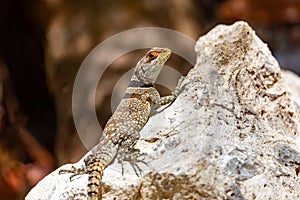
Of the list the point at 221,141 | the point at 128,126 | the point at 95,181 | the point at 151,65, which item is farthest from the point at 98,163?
the point at 151,65

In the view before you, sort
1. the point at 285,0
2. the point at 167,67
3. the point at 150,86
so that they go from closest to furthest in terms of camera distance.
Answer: the point at 150,86 < the point at 167,67 < the point at 285,0

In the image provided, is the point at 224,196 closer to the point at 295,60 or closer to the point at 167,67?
the point at 167,67

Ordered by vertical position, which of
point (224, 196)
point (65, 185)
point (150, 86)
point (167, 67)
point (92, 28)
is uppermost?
point (92, 28)

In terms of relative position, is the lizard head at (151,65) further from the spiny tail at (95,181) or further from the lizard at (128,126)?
the spiny tail at (95,181)

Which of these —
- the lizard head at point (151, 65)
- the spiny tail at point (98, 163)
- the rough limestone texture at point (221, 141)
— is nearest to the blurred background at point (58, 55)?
the lizard head at point (151, 65)

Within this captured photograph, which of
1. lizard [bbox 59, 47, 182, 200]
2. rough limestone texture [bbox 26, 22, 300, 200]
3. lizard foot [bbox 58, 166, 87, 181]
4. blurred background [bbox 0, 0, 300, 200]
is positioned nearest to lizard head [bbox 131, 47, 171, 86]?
lizard [bbox 59, 47, 182, 200]

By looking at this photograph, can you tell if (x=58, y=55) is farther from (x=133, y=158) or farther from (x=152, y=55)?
(x=133, y=158)

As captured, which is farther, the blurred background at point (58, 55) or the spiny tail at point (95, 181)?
the blurred background at point (58, 55)

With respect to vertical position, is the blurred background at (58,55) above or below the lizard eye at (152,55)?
above

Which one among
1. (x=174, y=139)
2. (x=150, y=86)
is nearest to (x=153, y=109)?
(x=150, y=86)
